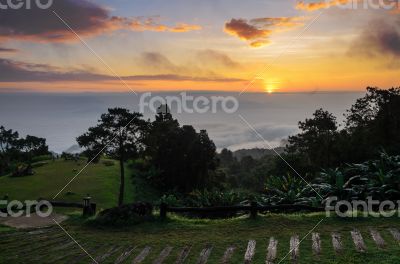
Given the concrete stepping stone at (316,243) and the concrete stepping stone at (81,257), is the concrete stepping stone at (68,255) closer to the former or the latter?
the concrete stepping stone at (81,257)

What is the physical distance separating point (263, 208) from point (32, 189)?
3104 centimetres

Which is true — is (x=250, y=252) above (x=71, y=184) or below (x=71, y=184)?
below

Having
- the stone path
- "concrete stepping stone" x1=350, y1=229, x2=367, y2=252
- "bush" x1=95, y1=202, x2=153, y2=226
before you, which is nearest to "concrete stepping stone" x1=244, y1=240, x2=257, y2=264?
the stone path

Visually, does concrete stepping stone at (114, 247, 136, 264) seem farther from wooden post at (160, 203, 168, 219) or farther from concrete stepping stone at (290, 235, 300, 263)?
concrete stepping stone at (290, 235, 300, 263)

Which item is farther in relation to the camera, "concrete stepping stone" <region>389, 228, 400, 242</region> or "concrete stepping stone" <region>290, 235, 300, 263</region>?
"concrete stepping stone" <region>389, 228, 400, 242</region>

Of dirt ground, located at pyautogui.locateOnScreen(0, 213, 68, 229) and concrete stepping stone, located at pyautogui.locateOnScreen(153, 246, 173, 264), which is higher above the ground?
dirt ground, located at pyautogui.locateOnScreen(0, 213, 68, 229)

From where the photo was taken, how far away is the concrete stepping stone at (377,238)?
10.8 metres

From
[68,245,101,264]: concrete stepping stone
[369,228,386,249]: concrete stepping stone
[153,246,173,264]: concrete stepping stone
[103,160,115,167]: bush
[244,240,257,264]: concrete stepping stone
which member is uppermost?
[103,160,115,167]: bush

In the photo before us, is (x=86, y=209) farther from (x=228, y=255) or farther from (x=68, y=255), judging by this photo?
(x=228, y=255)

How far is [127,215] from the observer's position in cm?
1589

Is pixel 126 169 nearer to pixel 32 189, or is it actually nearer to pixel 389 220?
pixel 32 189

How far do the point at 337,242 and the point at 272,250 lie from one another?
5.99 ft

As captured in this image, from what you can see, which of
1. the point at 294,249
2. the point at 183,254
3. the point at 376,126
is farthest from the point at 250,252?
the point at 376,126

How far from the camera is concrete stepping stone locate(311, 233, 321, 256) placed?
421 inches
